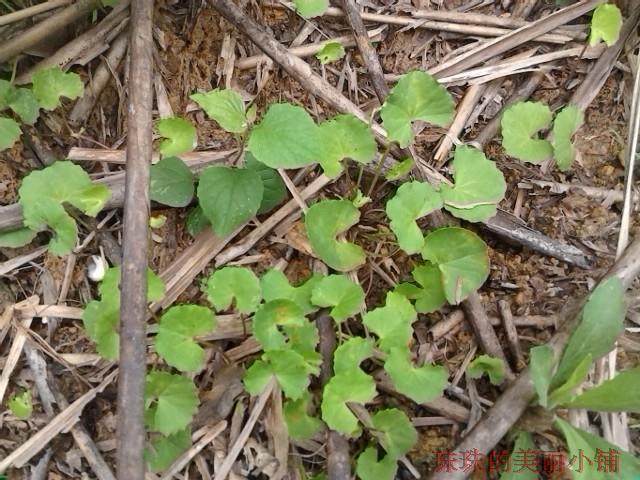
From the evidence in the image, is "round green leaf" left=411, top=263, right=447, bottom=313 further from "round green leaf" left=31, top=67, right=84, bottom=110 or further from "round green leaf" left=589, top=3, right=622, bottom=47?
"round green leaf" left=31, top=67, right=84, bottom=110

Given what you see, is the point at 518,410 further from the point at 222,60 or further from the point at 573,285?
the point at 222,60

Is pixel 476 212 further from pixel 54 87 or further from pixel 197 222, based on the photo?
pixel 54 87

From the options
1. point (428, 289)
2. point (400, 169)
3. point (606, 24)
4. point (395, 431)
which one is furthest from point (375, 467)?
point (606, 24)

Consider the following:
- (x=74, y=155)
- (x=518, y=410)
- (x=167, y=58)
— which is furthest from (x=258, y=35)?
(x=518, y=410)

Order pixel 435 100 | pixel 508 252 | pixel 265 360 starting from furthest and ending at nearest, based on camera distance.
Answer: pixel 508 252
pixel 435 100
pixel 265 360

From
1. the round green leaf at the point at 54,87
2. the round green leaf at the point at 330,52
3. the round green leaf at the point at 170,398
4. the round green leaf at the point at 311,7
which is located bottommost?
the round green leaf at the point at 170,398

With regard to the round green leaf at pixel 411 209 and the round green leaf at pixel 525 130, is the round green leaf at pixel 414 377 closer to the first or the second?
the round green leaf at pixel 411 209

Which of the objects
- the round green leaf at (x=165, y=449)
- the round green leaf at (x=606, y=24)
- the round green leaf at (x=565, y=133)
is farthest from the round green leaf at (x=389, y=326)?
the round green leaf at (x=606, y=24)

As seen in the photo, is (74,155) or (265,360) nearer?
(265,360)
